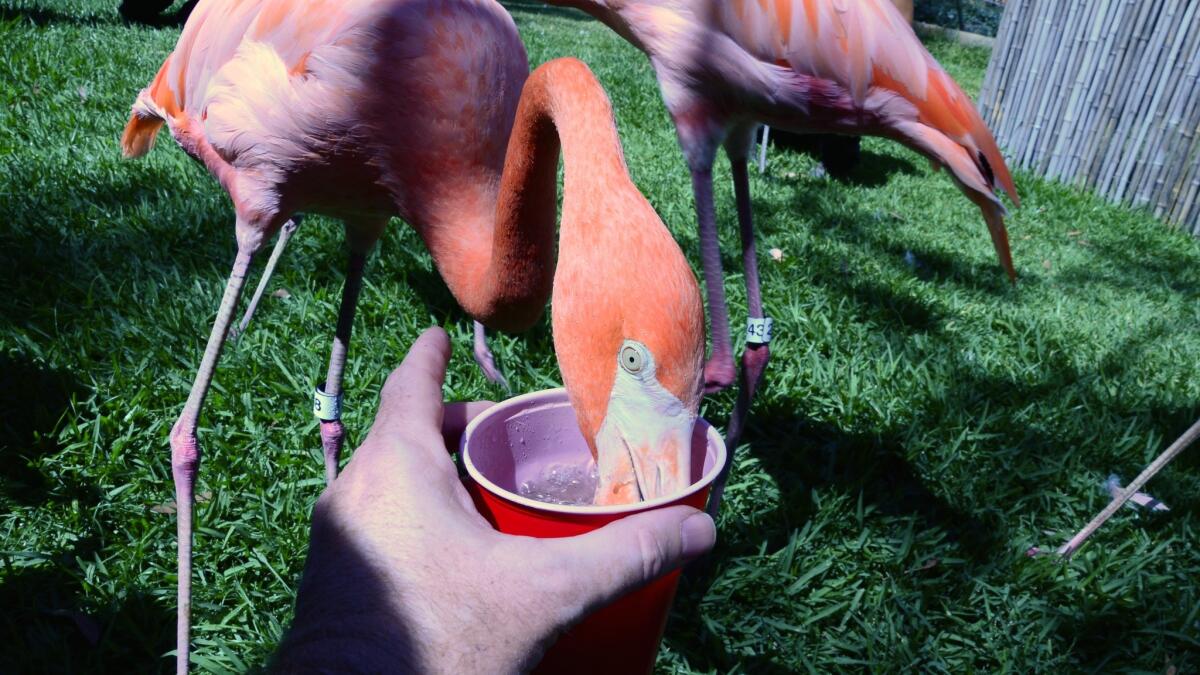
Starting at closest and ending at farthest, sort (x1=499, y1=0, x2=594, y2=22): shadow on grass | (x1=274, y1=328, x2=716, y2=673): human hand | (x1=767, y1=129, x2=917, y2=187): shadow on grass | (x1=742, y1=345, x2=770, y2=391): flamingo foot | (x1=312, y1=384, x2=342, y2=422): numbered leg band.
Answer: (x1=274, y1=328, x2=716, y2=673): human hand < (x1=312, y1=384, x2=342, y2=422): numbered leg band < (x1=742, y1=345, x2=770, y2=391): flamingo foot < (x1=767, y1=129, x2=917, y2=187): shadow on grass < (x1=499, y1=0, x2=594, y2=22): shadow on grass

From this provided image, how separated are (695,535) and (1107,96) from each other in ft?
20.5

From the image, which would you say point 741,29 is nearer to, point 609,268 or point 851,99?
point 851,99

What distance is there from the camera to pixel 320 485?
2.16 metres

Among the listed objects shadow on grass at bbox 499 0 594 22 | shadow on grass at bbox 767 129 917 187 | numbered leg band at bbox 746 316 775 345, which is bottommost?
shadow on grass at bbox 499 0 594 22

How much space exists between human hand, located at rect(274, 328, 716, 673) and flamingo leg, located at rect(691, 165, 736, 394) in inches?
37.9

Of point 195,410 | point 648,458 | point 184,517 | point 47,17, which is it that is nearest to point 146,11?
point 47,17

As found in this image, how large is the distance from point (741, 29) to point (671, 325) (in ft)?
3.40

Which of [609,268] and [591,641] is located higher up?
[609,268]

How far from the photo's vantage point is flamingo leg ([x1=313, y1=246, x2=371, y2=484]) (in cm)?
203

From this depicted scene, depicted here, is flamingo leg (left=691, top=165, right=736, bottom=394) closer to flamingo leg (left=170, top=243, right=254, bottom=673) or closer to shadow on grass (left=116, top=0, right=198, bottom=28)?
flamingo leg (left=170, top=243, right=254, bottom=673)

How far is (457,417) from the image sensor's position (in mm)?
1303

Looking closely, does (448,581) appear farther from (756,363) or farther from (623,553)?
(756,363)

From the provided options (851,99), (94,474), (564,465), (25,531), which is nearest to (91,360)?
(94,474)

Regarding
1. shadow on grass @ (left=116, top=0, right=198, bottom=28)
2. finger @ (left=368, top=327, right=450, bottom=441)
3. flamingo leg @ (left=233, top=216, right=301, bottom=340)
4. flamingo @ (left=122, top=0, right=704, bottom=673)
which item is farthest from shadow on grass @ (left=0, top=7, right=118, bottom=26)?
finger @ (left=368, top=327, right=450, bottom=441)
